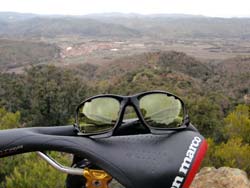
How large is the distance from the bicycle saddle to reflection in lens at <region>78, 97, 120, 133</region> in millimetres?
60

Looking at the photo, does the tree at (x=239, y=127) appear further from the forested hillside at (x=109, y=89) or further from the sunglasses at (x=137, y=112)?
the sunglasses at (x=137, y=112)

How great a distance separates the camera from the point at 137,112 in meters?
0.88

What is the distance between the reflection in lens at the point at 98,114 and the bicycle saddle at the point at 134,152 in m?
0.06

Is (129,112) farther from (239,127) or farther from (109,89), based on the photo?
(109,89)

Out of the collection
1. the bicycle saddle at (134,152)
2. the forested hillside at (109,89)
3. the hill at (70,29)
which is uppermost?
the bicycle saddle at (134,152)

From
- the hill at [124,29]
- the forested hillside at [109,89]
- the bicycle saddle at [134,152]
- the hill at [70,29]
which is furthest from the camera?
the hill at [70,29]

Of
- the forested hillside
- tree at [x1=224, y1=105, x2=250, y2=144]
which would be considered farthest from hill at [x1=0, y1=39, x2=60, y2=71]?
tree at [x1=224, y1=105, x2=250, y2=144]

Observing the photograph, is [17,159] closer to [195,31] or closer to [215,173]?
[215,173]

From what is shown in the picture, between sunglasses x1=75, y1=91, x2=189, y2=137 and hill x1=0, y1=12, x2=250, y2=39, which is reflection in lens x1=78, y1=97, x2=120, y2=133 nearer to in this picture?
sunglasses x1=75, y1=91, x2=189, y2=137

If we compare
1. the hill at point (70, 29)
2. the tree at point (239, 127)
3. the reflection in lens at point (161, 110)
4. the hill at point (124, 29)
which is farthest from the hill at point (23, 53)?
the reflection in lens at point (161, 110)

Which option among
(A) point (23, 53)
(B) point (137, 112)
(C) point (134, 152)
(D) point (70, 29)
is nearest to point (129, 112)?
(B) point (137, 112)

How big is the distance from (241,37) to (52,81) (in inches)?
5101

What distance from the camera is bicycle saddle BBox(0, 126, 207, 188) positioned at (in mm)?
735

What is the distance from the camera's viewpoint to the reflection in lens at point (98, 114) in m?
0.87
